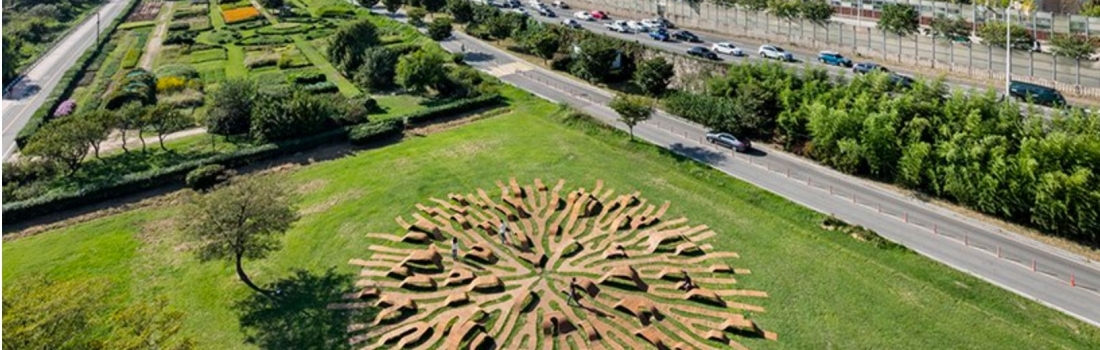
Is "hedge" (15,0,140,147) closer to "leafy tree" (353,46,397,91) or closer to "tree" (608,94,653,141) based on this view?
"leafy tree" (353,46,397,91)

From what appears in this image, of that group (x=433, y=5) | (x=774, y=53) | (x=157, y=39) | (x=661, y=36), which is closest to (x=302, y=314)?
(x=774, y=53)

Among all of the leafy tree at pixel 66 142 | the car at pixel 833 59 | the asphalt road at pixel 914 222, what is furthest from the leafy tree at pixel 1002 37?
the leafy tree at pixel 66 142

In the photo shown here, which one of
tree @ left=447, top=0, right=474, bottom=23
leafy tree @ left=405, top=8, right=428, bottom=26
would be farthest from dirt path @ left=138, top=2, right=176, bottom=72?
tree @ left=447, top=0, right=474, bottom=23

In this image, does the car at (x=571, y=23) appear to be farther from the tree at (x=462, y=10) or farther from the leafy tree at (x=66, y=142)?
the leafy tree at (x=66, y=142)

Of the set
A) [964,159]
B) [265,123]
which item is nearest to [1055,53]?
[964,159]

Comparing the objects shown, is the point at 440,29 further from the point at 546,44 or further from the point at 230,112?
the point at 230,112

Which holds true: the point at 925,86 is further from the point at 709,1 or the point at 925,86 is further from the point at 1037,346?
the point at 709,1
